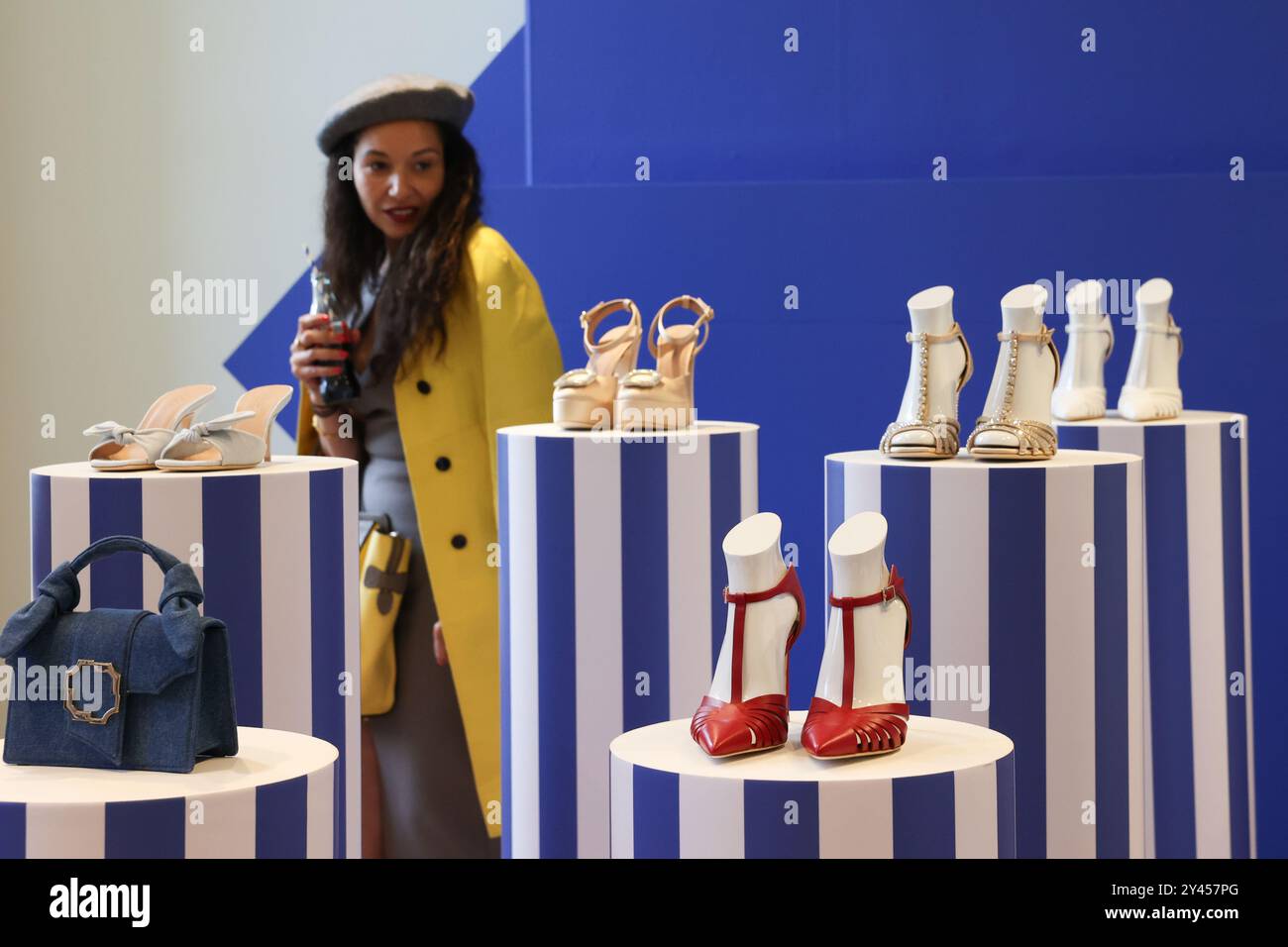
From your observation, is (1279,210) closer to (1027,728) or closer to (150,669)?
(1027,728)

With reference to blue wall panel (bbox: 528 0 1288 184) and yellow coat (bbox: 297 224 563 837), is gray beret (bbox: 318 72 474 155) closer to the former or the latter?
yellow coat (bbox: 297 224 563 837)

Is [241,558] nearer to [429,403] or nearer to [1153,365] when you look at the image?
[429,403]

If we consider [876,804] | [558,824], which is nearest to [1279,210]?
[558,824]

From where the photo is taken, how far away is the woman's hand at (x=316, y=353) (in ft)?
10.3

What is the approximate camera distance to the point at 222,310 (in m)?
5.08

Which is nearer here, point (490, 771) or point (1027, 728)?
point (1027, 728)

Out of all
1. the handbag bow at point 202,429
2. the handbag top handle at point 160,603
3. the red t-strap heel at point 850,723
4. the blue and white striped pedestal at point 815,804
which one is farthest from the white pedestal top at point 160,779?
the handbag bow at point 202,429

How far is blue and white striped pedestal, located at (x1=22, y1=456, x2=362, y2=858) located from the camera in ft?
7.32

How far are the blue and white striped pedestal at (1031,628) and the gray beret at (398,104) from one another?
1.47 meters

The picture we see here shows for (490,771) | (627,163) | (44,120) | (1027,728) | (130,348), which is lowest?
(490,771)

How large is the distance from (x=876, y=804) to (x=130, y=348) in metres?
4.13

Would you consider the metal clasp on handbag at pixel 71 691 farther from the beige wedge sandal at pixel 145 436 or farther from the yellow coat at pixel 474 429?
the yellow coat at pixel 474 429

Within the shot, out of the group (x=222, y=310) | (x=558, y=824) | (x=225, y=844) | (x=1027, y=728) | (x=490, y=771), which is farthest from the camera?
(x=222, y=310)

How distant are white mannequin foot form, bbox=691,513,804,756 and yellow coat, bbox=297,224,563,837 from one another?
1.39 meters
